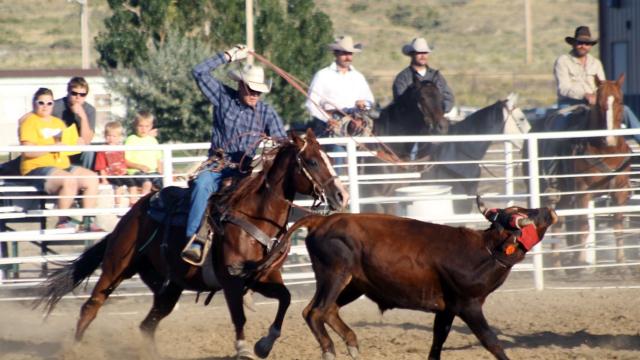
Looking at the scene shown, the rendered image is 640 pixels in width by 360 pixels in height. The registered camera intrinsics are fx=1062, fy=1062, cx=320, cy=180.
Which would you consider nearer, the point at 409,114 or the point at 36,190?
the point at 36,190

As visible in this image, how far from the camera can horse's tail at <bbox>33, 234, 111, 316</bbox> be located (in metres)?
7.82

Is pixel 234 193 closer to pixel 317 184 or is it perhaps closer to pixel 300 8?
pixel 317 184

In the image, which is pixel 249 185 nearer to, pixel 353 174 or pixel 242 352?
pixel 242 352

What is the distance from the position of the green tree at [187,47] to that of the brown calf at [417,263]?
65.5ft

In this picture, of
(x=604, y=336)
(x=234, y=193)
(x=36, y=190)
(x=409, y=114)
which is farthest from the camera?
(x=409, y=114)

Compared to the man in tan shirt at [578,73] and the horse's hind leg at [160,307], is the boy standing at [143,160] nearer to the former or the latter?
the horse's hind leg at [160,307]

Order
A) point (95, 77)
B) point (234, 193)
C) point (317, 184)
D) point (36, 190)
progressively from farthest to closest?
point (95, 77)
point (36, 190)
point (234, 193)
point (317, 184)

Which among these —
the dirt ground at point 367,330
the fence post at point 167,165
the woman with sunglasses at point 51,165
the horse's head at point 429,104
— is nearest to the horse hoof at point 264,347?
the dirt ground at point 367,330

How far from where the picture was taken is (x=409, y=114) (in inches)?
435

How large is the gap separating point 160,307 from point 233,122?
4.81 ft

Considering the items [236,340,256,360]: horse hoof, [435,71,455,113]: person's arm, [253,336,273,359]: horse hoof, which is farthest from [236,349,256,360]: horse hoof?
[435,71,455,113]: person's arm

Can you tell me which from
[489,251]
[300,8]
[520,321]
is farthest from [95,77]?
[489,251]

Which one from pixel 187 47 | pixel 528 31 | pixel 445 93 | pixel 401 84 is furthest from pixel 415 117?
pixel 528 31

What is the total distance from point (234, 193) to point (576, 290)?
4.31 meters
